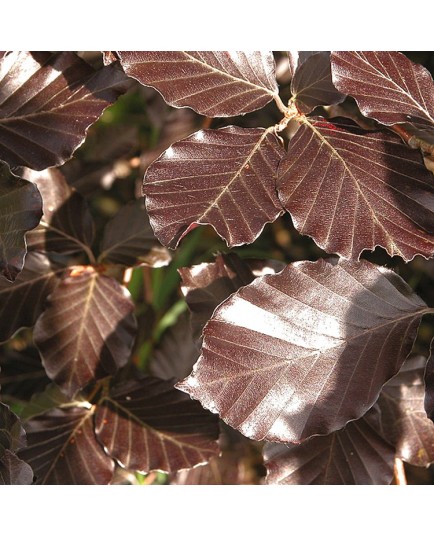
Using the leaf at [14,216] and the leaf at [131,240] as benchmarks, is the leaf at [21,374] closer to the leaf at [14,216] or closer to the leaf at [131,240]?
the leaf at [131,240]

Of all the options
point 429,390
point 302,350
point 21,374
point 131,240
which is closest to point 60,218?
point 131,240

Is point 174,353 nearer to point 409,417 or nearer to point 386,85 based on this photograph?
point 409,417

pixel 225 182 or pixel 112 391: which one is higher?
pixel 225 182

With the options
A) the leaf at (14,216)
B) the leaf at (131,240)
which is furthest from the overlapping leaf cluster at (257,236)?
the leaf at (131,240)

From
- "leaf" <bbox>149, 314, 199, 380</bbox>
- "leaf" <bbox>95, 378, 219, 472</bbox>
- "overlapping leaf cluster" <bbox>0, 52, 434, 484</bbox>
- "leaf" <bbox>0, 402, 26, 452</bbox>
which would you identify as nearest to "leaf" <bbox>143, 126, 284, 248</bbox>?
"overlapping leaf cluster" <bbox>0, 52, 434, 484</bbox>

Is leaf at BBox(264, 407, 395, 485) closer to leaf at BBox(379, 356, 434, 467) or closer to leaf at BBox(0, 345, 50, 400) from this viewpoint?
leaf at BBox(379, 356, 434, 467)
